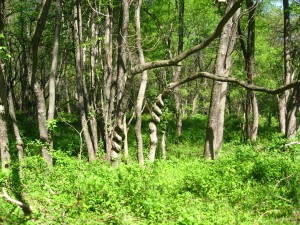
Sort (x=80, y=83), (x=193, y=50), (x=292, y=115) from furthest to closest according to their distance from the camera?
1. (x=292, y=115)
2. (x=80, y=83)
3. (x=193, y=50)

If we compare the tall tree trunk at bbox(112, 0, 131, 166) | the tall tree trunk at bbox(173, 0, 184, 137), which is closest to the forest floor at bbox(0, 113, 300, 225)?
the tall tree trunk at bbox(112, 0, 131, 166)

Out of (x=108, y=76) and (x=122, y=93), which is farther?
(x=108, y=76)

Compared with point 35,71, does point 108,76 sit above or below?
below

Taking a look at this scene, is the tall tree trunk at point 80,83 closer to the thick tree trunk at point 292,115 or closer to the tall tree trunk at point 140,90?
the tall tree trunk at point 140,90

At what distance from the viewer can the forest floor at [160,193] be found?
18.5 feet

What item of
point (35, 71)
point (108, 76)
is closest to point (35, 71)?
point (35, 71)

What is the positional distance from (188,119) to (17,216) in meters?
20.3

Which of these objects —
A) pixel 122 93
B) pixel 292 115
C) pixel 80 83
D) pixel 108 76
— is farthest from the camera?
pixel 292 115

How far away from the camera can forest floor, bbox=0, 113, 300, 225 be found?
18.5 ft

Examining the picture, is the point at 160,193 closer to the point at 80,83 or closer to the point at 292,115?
the point at 80,83

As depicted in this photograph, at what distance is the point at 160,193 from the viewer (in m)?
7.01

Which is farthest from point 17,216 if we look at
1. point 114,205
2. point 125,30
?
point 125,30

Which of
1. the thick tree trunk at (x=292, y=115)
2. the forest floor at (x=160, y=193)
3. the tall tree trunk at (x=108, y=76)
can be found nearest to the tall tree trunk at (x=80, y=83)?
the tall tree trunk at (x=108, y=76)

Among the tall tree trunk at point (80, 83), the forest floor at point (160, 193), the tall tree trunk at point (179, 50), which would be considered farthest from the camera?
the tall tree trunk at point (179, 50)
